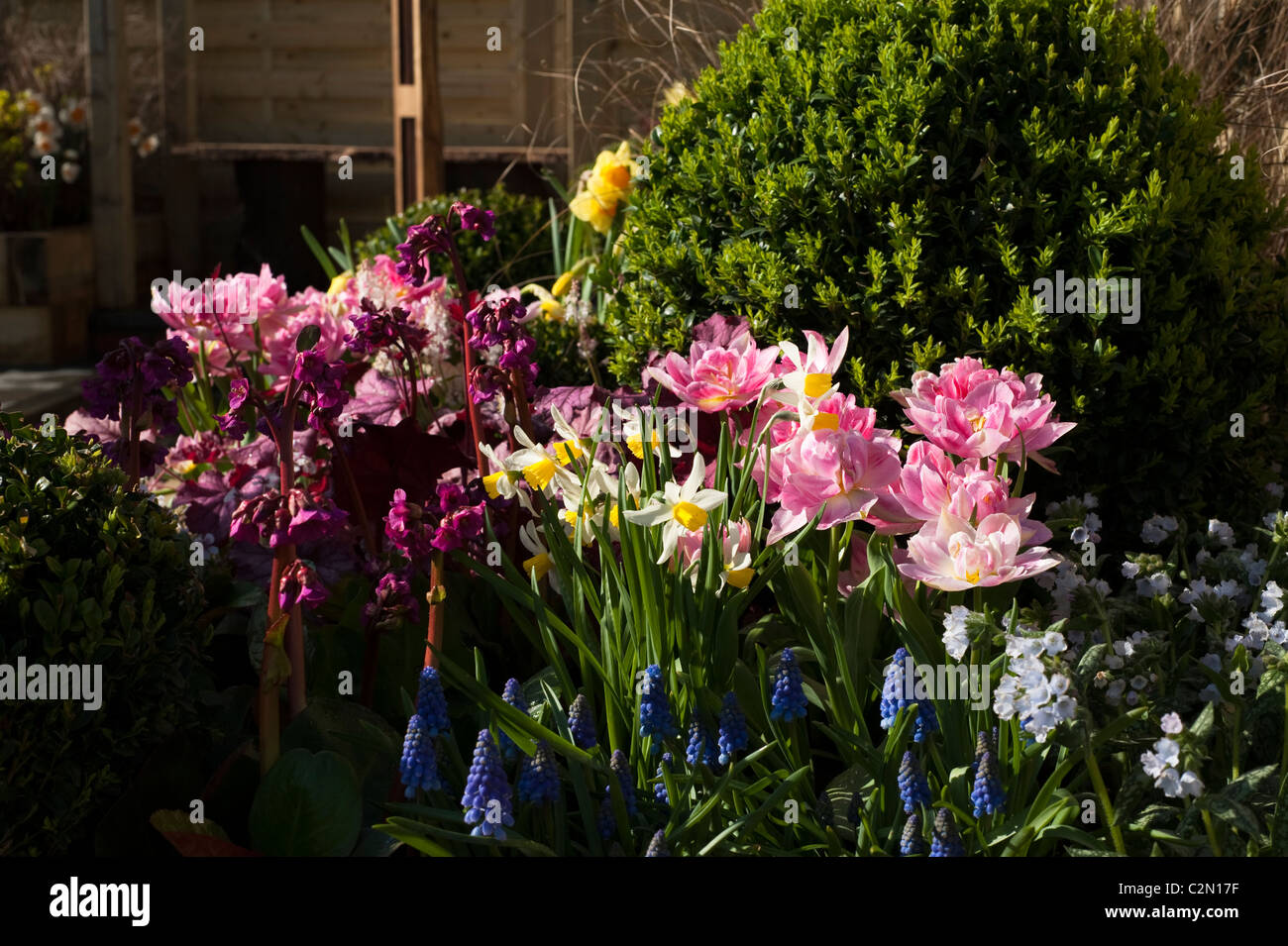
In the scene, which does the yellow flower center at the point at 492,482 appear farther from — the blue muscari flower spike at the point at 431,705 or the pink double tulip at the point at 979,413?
the pink double tulip at the point at 979,413

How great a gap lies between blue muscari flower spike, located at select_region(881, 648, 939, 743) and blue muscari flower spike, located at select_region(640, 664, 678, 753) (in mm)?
266

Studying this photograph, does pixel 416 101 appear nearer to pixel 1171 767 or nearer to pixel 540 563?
pixel 540 563

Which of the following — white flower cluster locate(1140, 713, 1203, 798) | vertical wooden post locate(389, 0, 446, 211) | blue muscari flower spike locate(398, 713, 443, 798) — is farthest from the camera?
vertical wooden post locate(389, 0, 446, 211)

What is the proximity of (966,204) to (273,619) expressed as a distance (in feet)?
4.65

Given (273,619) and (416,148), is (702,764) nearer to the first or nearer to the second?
(273,619)

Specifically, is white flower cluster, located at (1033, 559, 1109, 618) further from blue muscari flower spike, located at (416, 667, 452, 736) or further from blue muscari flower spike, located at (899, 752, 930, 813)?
blue muscari flower spike, located at (416, 667, 452, 736)

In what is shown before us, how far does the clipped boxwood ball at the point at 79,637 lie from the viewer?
5.03 ft

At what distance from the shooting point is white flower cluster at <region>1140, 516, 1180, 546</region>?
6.46 feet

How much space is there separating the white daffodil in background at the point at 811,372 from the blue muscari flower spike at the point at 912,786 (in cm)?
55

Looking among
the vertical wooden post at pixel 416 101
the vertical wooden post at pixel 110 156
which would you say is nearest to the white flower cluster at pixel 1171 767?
the vertical wooden post at pixel 416 101

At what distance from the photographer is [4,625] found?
1563 mm

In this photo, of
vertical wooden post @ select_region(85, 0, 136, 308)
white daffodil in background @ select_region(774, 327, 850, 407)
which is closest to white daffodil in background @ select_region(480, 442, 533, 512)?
white daffodil in background @ select_region(774, 327, 850, 407)

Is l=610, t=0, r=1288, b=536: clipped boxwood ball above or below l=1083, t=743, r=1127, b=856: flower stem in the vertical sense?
above

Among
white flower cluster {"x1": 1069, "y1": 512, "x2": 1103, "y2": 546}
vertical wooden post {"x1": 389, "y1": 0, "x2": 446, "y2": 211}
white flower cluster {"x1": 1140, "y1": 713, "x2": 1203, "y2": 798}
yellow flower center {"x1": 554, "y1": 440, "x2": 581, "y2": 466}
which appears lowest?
white flower cluster {"x1": 1140, "y1": 713, "x2": 1203, "y2": 798}
